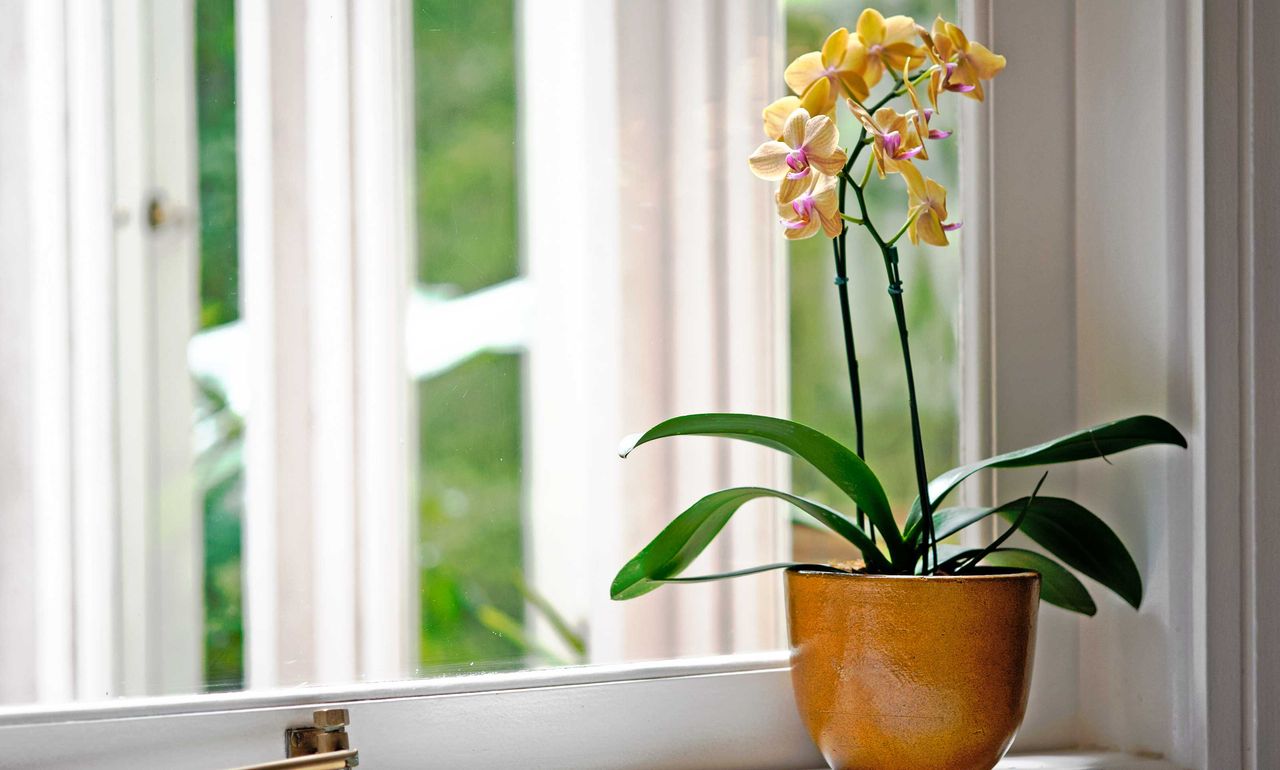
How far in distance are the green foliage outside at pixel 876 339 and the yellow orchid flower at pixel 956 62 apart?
18 centimetres

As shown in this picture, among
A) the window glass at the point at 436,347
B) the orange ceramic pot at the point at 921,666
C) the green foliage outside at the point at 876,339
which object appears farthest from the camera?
the green foliage outside at the point at 876,339

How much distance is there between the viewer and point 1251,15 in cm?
81

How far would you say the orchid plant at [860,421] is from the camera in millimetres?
723

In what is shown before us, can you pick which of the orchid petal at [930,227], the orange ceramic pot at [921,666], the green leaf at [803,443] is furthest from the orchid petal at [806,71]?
the orange ceramic pot at [921,666]

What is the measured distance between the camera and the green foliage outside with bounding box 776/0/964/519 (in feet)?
3.05

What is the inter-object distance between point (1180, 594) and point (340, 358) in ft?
2.15

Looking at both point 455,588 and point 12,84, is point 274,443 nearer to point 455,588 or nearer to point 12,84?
point 455,588

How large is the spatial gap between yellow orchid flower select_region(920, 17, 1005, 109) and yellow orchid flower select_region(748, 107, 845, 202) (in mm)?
93

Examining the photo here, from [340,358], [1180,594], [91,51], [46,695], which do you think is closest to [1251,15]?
[1180,594]

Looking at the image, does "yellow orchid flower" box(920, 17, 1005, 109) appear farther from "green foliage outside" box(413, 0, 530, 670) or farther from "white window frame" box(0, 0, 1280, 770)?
"green foliage outside" box(413, 0, 530, 670)

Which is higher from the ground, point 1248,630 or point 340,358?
point 340,358

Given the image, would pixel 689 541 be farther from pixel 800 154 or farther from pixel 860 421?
pixel 800 154

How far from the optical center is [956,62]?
0.76m

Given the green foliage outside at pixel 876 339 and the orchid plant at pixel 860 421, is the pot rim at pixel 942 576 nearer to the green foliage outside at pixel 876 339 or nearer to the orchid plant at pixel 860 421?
the orchid plant at pixel 860 421
